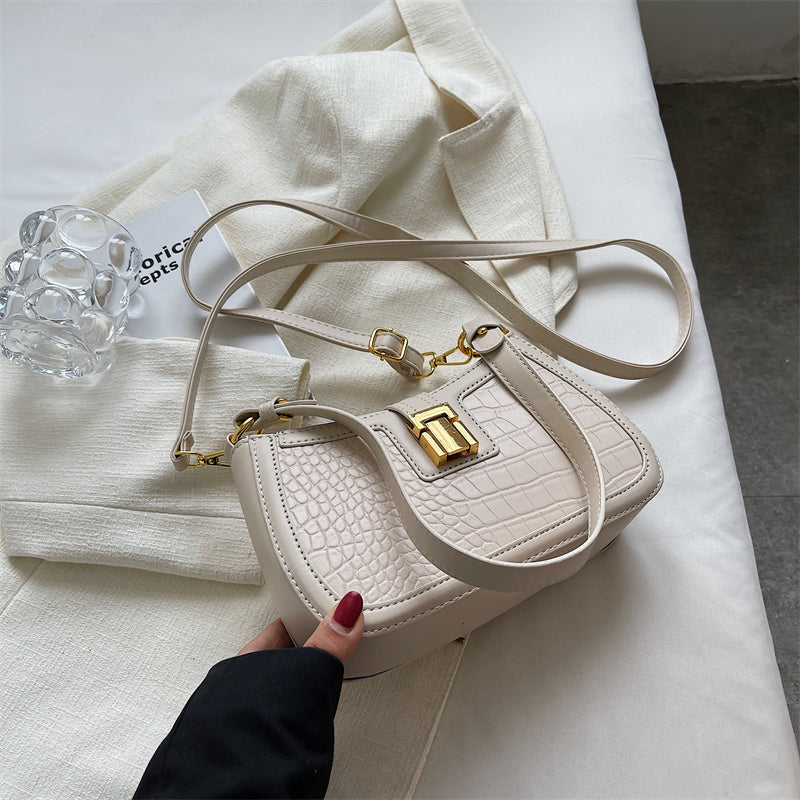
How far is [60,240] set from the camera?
74cm

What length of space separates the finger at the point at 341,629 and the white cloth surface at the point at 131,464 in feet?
0.45

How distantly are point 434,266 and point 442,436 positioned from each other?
27 cm

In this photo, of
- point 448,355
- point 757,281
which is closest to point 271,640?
point 448,355

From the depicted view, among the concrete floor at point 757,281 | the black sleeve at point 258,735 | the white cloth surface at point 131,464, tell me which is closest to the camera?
the black sleeve at point 258,735

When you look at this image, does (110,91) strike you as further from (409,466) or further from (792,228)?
(792,228)

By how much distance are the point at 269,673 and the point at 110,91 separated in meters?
0.76

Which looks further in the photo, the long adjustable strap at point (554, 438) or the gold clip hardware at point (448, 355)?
the gold clip hardware at point (448, 355)

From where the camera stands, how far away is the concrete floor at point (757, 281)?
3.61ft

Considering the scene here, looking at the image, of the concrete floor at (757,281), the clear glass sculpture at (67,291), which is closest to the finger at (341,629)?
the clear glass sculpture at (67,291)

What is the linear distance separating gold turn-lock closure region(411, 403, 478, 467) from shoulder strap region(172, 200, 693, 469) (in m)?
0.10

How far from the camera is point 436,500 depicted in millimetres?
550

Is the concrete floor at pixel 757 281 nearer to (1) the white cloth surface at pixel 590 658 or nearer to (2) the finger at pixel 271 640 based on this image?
(1) the white cloth surface at pixel 590 658

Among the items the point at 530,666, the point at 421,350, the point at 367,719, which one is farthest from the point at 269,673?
the point at 421,350

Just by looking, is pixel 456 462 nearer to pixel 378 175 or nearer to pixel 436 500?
pixel 436 500
